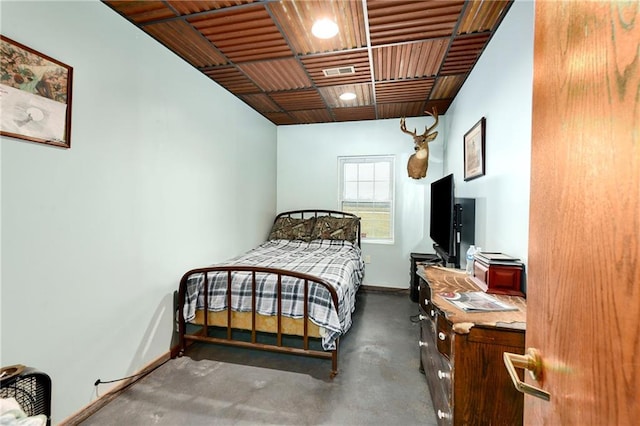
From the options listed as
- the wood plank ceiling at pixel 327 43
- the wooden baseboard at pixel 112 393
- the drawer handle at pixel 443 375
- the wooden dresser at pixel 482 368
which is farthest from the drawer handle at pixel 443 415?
the wood plank ceiling at pixel 327 43

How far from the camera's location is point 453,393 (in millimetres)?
1297

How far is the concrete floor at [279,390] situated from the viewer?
1771 mm

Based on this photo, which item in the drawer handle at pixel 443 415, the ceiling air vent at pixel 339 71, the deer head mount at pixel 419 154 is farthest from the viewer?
the deer head mount at pixel 419 154

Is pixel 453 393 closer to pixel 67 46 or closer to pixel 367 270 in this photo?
pixel 67 46

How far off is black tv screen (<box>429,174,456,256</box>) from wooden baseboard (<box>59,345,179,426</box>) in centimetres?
245

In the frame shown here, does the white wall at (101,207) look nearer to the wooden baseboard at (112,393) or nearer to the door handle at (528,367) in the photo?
the wooden baseboard at (112,393)

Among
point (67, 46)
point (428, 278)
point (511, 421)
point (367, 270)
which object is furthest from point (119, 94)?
point (367, 270)

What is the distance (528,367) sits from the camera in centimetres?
69

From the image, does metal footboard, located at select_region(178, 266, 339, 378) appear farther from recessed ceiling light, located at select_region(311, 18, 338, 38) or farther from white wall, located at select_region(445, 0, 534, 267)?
recessed ceiling light, located at select_region(311, 18, 338, 38)

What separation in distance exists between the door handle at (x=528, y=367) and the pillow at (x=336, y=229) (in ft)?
11.1

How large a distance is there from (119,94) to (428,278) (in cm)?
248

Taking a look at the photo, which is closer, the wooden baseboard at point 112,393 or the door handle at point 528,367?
the door handle at point 528,367

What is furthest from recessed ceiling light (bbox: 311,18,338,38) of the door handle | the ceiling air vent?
the door handle

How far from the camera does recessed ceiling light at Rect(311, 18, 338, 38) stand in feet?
6.88
